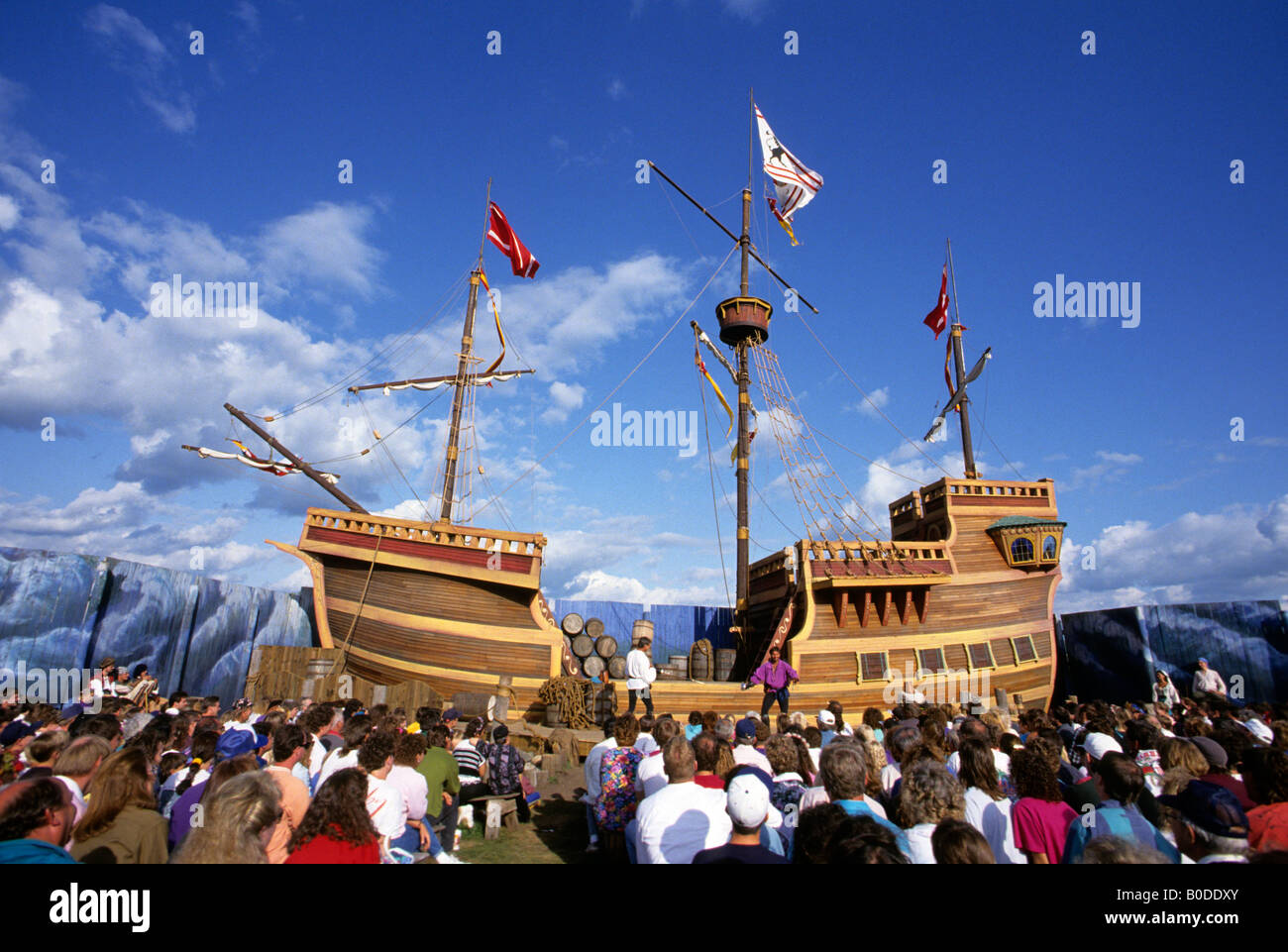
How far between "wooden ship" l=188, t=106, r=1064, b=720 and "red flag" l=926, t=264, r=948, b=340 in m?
7.25

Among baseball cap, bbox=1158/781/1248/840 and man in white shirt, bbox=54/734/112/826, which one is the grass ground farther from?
baseball cap, bbox=1158/781/1248/840

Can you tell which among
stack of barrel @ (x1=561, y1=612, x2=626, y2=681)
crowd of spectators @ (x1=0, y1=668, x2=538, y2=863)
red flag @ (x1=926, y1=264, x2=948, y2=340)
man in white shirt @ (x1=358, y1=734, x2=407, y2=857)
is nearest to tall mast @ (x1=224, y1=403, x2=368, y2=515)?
stack of barrel @ (x1=561, y1=612, x2=626, y2=681)

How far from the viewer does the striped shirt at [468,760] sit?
6629 millimetres

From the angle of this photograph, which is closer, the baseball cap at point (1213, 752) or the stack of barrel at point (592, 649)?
the baseball cap at point (1213, 752)

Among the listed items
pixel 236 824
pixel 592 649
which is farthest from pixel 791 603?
pixel 236 824

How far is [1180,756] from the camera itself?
4.25 m

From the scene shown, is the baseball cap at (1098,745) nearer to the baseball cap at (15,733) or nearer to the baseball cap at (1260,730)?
the baseball cap at (1260,730)

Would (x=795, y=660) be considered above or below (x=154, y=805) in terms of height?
below

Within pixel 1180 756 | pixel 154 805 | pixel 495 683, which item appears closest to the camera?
pixel 154 805

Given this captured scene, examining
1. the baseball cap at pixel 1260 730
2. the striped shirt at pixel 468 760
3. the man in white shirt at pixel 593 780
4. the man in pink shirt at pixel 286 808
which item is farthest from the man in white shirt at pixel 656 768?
the baseball cap at pixel 1260 730
